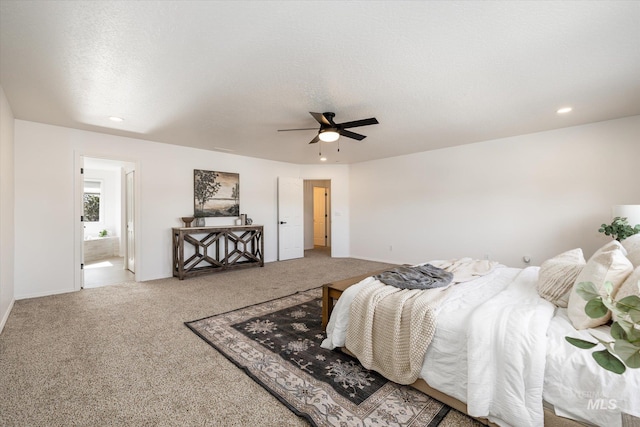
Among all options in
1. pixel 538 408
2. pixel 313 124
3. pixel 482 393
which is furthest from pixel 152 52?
pixel 538 408

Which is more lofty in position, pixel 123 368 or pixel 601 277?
pixel 601 277

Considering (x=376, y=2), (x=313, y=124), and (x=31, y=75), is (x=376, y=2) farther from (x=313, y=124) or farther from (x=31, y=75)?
(x=31, y=75)

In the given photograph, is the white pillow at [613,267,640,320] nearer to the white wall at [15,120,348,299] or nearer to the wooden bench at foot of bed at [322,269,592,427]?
the wooden bench at foot of bed at [322,269,592,427]

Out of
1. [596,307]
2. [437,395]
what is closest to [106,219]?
[437,395]

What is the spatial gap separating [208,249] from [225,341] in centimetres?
335

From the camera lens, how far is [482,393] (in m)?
1.49

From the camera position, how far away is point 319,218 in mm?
9695

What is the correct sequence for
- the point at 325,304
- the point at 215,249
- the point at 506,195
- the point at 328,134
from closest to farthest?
the point at 325,304 < the point at 328,134 < the point at 506,195 < the point at 215,249

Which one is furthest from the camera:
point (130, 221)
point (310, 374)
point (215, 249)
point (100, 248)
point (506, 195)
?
point (100, 248)

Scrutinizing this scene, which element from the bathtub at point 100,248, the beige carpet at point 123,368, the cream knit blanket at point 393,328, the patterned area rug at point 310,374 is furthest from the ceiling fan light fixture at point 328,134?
the bathtub at point 100,248

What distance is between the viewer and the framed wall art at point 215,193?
550cm

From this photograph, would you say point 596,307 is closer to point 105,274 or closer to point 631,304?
point 631,304

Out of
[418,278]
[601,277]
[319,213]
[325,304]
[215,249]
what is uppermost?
[319,213]

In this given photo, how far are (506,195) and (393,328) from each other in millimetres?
4149
